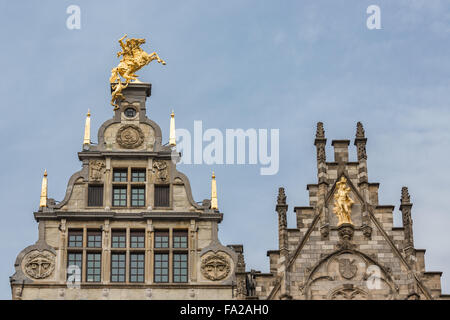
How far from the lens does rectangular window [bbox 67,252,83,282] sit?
50.2m

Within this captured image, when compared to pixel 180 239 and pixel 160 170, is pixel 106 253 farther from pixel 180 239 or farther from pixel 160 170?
pixel 160 170

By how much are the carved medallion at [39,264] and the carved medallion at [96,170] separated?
10.7ft

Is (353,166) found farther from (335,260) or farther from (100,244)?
(100,244)

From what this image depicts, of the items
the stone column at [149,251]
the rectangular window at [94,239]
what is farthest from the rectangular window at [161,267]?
the rectangular window at [94,239]

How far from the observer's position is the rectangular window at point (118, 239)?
167ft

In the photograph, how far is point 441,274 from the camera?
49.7m

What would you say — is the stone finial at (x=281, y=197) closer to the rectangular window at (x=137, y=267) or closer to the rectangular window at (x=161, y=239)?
the rectangular window at (x=161, y=239)

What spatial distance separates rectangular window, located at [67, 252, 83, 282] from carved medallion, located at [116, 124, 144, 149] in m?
4.50

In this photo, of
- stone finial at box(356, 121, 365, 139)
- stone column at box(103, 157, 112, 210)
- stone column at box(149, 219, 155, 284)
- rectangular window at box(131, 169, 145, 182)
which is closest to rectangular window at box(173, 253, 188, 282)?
stone column at box(149, 219, 155, 284)

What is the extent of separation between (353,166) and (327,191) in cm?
145

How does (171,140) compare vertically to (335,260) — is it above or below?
above

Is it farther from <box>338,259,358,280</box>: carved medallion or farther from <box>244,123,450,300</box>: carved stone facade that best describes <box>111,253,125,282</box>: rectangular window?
<box>338,259,358,280</box>: carved medallion

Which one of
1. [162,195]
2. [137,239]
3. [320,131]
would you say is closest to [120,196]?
[162,195]
